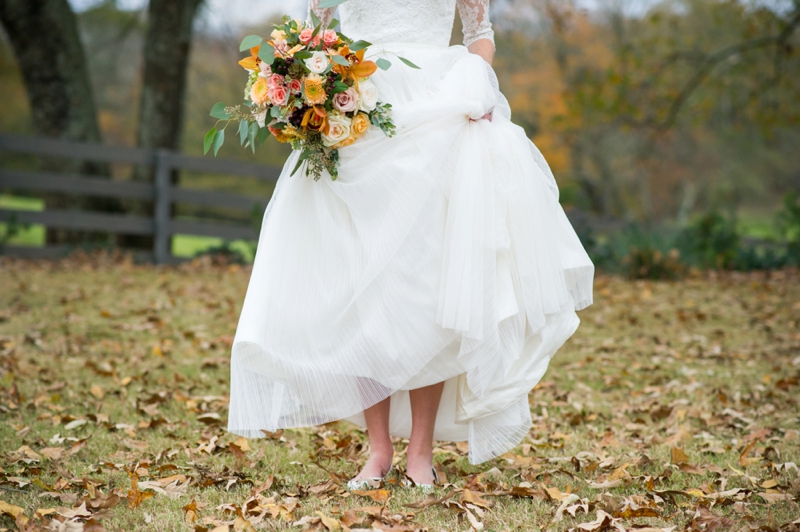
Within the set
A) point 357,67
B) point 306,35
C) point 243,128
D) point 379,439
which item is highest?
point 306,35

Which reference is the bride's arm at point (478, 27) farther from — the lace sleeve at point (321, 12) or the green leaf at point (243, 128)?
the green leaf at point (243, 128)

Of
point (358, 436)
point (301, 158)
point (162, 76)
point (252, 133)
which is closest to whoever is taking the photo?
point (252, 133)

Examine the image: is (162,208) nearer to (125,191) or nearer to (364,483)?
(125,191)

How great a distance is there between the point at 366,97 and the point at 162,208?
24.4 ft

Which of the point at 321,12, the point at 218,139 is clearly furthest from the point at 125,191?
the point at 218,139

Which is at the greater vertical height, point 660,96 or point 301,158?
point 660,96

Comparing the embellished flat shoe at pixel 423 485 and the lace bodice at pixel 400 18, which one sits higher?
the lace bodice at pixel 400 18

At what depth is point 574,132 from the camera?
65.4 ft

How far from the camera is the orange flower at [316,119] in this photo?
2.53 metres

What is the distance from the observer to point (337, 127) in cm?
256

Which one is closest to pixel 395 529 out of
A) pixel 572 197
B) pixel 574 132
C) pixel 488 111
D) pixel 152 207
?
pixel 488 111

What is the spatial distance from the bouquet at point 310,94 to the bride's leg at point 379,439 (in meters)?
0.92

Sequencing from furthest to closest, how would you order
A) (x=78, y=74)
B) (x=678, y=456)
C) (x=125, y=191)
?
1. (x=78, y=74)
2. (x=125, y=191)
3. (x=678, y=456)

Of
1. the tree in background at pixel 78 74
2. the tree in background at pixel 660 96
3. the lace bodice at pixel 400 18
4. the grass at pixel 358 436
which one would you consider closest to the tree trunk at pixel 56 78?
the tree in background at pixel 78 74
